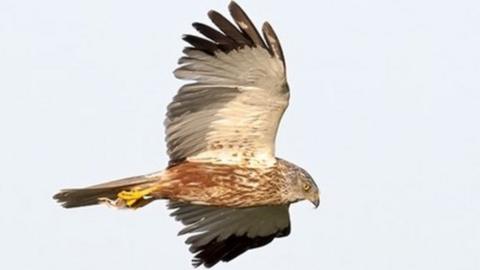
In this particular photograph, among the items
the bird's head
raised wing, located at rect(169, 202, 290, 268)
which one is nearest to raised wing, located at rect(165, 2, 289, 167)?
the bird's head

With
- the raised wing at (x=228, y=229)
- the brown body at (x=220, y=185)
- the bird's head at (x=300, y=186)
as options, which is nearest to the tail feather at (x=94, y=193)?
the brown body at (x=220, y=185)

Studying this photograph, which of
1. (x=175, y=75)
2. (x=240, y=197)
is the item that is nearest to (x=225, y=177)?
(x=240, y=197)

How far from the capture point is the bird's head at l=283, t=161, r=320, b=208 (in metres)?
17.8

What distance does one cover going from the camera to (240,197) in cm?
1766

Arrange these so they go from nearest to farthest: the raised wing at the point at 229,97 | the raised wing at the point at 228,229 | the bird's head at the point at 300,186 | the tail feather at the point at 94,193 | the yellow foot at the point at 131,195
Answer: the raised wing at the point at 229,97
the tail feather at the point at 94,193
the yellow foot at the point at 131,195
the bird's head at the point at 300,186
the raised wing at the point at 228,229

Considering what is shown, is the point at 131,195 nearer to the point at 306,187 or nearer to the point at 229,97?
the point at 229,97

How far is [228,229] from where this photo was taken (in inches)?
750

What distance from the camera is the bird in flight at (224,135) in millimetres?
16844

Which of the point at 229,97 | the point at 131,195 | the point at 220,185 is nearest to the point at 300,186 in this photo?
the point at 220,185

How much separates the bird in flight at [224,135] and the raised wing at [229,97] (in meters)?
0.01

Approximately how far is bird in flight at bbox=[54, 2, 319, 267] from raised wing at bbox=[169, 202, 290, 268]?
1.13 ft

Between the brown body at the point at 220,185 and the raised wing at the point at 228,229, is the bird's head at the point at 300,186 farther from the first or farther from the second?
the raised wing at the point at 228,229

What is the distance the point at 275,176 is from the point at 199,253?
170cm

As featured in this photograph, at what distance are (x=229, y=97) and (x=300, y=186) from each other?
1394 mm
